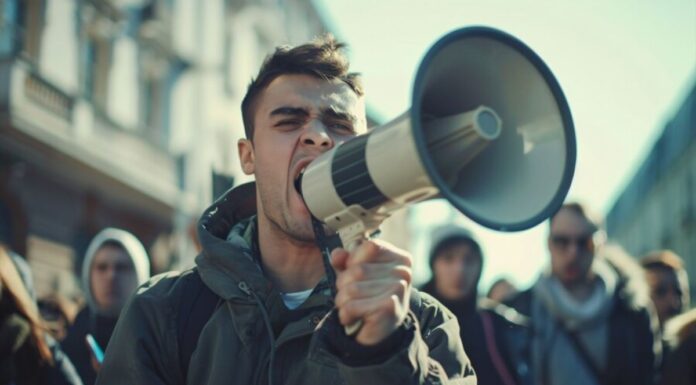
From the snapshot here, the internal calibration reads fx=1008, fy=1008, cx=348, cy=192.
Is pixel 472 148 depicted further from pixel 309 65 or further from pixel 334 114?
pixel 309 65

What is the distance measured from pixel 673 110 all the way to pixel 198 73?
29.1m

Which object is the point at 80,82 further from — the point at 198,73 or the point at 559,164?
the point at 559,164

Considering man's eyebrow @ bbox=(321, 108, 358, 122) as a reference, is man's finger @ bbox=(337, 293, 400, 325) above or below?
below

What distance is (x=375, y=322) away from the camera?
1.84m

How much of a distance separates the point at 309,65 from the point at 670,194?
51.8 metres

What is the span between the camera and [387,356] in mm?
1887

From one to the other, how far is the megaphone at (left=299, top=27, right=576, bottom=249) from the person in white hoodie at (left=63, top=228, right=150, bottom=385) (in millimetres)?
3308

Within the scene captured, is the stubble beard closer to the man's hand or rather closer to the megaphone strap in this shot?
the megaphone strap

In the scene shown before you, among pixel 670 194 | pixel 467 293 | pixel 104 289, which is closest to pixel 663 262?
pixel 467 293

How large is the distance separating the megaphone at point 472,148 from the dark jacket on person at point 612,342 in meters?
3.16

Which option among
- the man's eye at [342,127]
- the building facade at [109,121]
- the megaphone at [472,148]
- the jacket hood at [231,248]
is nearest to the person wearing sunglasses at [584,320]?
the jacket hood at [231,248]

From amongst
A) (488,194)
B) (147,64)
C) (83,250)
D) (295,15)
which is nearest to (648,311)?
(488,194)

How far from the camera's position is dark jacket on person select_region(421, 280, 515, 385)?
191 inches

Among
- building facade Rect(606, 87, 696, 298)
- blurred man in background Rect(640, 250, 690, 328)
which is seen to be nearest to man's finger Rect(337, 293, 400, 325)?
blurred man in background Rect(640, 250, 690, 328)
